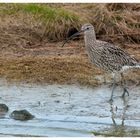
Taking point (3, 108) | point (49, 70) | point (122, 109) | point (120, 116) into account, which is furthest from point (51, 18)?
point (120, 116)

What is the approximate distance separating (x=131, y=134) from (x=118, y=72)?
2.86 m

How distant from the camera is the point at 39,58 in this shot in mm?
14055

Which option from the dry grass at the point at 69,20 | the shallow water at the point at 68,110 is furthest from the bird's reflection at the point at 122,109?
the dry grass at the point at 69,20

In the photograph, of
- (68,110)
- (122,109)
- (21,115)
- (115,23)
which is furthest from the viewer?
(115,23)

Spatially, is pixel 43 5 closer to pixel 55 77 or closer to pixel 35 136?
pixel 55 77

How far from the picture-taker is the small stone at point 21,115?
11.0 m

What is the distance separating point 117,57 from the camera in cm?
1317

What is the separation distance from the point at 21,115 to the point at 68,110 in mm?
740

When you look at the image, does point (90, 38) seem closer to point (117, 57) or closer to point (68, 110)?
point (117, 57)

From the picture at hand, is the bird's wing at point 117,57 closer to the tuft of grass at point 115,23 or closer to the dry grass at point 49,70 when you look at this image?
the dry grass at point 49,70

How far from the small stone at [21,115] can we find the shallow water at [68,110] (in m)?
0.07

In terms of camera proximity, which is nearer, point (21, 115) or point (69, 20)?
point (21, 115)

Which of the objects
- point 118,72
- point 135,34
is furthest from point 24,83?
point 135,34

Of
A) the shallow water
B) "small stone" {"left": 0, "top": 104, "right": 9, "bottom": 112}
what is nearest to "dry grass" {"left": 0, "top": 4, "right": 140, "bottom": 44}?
the shallow water
